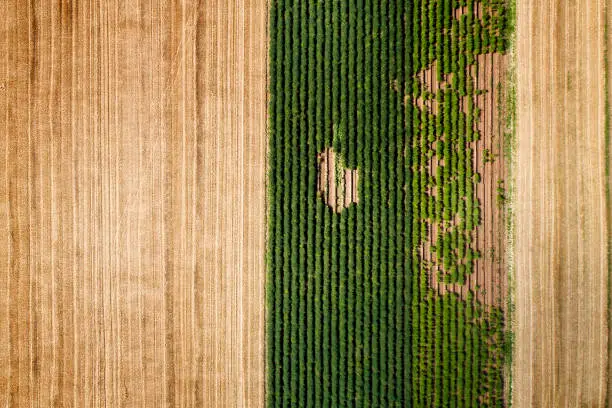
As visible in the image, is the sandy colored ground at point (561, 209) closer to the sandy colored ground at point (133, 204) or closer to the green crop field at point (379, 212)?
the green crop field at point (379, 212)

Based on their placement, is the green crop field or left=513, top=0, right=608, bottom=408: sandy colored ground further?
the green crop field

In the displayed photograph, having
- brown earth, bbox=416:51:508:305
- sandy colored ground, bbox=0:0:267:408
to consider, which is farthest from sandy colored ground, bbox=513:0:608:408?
sandy colored ground, bbox=0:0:267:408

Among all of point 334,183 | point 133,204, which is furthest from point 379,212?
point 133,204

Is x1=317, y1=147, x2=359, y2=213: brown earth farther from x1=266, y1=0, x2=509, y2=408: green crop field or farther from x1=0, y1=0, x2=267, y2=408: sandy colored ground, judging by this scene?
x1=0, y1=0, x2=267, y2=408: sandy colored ground

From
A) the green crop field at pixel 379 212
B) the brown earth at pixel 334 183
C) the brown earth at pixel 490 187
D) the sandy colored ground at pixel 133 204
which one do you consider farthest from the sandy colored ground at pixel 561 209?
the sandy colored ground at pixel 133 204

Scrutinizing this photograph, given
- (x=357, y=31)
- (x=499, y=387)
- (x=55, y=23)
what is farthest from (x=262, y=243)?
(x=55, y=23)

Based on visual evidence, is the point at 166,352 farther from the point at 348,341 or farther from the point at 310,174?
the point at 310,174

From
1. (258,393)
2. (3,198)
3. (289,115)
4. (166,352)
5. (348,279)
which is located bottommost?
(258,393)
